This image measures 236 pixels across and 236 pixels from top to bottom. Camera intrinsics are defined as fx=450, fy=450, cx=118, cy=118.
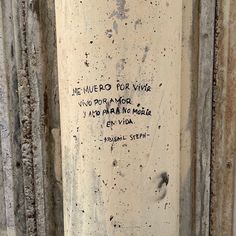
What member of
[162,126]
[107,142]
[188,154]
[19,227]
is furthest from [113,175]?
[19,227]

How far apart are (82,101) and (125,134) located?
154 millimetres

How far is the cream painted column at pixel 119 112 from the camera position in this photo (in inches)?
48.0

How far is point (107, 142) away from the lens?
1276mm

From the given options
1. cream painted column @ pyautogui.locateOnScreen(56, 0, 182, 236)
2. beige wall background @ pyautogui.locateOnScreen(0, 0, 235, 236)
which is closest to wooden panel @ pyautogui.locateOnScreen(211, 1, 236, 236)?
beige wall background @ pyautogui.locateOnScreen(0, 0, 235, 236)

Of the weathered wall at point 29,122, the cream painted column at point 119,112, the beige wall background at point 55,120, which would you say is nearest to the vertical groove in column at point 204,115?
the beige wall background at point 55,120

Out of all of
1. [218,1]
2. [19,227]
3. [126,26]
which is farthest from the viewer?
[19,227]

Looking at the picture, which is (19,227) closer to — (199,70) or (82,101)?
(82,101)

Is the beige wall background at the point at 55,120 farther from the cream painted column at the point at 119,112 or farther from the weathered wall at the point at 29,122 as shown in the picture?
the cream painted column at the point at 119,112

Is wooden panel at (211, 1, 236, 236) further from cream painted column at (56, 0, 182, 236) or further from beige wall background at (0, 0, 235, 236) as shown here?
cream painted column at (56, 0, 182, 236)

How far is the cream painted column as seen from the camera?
4.00ft

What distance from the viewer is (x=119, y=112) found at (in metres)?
1.26

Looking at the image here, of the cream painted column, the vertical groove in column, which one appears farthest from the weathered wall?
the vertical groove in column

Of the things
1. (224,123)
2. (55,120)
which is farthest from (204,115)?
(55,120)

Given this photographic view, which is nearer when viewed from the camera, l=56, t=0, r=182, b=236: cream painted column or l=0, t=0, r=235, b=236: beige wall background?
l=56, t=0, r=182, b=236: cream painted column
